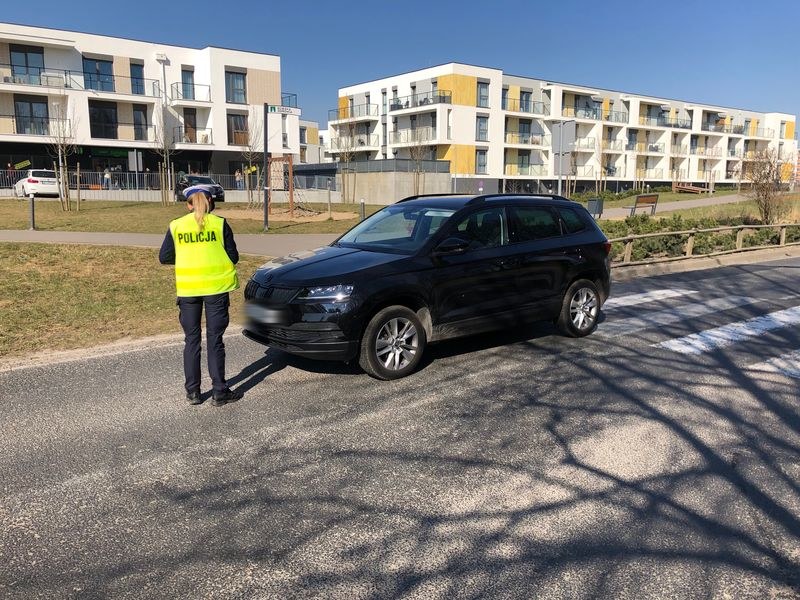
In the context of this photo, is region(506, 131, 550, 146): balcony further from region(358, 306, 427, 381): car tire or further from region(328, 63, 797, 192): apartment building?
region(358, 306, 427, 381): car tire

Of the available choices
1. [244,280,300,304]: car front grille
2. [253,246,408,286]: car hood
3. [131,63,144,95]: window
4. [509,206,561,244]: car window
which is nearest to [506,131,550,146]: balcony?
[131,63,144,95]: window

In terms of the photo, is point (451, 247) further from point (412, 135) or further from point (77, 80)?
A: point (412, 135)

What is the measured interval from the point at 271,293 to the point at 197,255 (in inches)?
35.1

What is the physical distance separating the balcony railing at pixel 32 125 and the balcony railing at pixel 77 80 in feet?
6.95

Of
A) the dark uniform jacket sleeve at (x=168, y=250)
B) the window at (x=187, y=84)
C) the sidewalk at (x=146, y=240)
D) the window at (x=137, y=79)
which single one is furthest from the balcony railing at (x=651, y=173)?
the dark uniform jacket sleeve at (x=168, y=250)

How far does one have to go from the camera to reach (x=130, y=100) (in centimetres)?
4362

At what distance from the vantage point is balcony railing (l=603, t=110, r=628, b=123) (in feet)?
219

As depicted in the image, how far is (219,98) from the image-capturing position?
47.5 m

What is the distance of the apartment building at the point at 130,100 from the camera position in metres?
40.3

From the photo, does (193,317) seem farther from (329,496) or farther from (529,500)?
(529,500)

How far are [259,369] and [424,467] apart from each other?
2.77m

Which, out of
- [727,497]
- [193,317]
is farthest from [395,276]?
[727,497]

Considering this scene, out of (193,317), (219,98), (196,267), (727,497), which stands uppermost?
A: (219,98)

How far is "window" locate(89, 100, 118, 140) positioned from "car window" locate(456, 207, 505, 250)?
138ft
